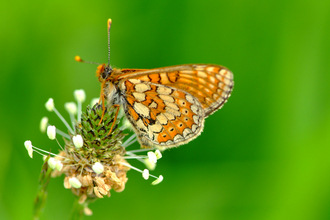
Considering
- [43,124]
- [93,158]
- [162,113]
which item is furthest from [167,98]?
[43,124]

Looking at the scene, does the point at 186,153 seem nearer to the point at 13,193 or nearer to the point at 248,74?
the point at 248,74

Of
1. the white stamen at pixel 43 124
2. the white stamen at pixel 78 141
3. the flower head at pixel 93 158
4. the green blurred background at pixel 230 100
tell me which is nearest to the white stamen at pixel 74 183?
the flower head at pixel 93 158

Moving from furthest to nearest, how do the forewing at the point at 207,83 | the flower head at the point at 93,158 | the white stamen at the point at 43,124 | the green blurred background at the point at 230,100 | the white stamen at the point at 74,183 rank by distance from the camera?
the green blurred background at the point at 230,100 → the forewing at the point at 207,83 → the white stamen at the point at 43,124 → the flower head at the point at 93,158 → the white stamen at the point at 74,183

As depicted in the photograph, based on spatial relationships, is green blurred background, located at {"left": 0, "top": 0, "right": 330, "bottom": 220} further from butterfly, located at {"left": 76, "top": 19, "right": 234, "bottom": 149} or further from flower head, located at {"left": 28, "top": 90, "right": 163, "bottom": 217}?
butterfly, located at {"left": 76, "top": 19, "right": 234, "bottom": 149}

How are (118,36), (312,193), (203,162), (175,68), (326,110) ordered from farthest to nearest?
1. (118,36)
2. (203,162)
3. (326,110)
4. (312,193)
5. (175,68)

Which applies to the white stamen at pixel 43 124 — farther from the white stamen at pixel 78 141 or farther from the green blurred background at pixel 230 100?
the white stamen at pixel 78 141

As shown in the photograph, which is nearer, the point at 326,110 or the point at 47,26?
the point at 326,110

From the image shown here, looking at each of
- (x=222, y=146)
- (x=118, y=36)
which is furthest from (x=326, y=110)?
(x=118, y=36)
